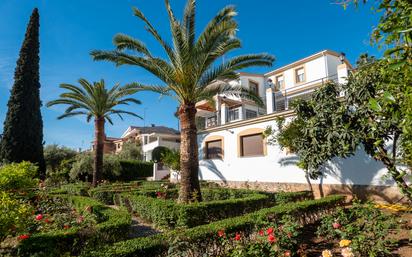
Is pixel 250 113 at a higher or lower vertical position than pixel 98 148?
higher

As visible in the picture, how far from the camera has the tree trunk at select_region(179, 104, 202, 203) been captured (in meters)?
8.82

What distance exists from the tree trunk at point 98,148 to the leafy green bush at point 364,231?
52.9 feet

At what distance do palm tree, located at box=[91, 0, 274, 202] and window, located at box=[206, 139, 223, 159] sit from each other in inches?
330

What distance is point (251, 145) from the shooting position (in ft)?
51.7

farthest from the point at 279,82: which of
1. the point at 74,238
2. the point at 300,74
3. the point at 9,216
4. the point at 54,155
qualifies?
the point at 54,155

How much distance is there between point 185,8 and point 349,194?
10.9 m

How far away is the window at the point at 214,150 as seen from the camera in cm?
1804

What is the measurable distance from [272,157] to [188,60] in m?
8.17

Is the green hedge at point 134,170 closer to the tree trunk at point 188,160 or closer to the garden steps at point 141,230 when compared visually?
the garden steps at point 141,230

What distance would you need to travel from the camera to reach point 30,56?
23672mm

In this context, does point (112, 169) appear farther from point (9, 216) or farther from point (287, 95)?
point (9, 216)

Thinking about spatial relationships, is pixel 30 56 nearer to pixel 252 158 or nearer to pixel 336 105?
pixel 252 158

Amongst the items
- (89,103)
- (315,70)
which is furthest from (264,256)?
(315,70)

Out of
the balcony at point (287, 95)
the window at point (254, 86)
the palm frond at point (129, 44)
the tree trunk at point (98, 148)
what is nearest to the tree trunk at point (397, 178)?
the palm frond at point (129, 44)
